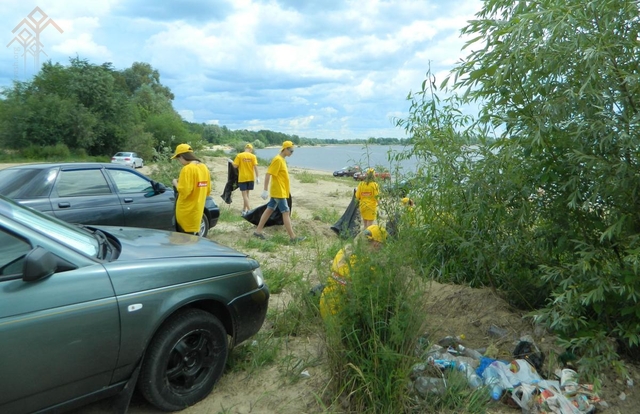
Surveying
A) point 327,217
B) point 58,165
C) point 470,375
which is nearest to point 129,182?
point 58,165

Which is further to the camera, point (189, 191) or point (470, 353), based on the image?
point (189, 191)

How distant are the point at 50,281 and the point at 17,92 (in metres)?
51.2

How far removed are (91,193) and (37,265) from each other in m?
4.75

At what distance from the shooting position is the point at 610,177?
3.49 metres

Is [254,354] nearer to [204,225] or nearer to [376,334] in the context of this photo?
[376,334]

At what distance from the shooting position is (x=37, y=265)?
265 centimetres

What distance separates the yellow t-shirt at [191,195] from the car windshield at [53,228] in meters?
2.77

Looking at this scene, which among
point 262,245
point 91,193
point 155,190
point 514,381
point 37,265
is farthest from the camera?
point 262,245

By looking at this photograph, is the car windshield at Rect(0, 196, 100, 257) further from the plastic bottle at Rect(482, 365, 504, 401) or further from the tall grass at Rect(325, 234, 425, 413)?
the plastic bottle at Rect(482, 365, 504, 401)

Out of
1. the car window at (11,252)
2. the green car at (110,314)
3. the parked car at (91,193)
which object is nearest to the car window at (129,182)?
the parked car at (91,193)

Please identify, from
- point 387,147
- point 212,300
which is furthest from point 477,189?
point 212,300

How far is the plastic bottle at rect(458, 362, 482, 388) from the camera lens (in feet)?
11.4

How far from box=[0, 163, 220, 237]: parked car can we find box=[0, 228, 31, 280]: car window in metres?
3.88

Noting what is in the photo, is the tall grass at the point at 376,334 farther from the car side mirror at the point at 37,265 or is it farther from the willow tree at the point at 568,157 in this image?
the car side mirror at the point at 37,265
